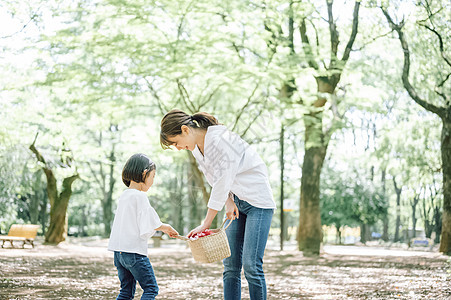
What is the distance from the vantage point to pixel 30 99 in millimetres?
17438

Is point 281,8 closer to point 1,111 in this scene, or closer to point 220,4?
point 220,4

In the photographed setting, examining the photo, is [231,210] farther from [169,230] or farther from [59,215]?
[59,215]

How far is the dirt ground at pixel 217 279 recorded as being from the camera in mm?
7219

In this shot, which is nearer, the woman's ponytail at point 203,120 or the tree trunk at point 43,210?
the woman's ponytail at point 203,120

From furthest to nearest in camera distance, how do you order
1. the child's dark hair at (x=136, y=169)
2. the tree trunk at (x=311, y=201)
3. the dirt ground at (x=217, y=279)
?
the tree trunk at (x=311, y=201) → the dirt ground at (x=217, y=279) → the child's dark hair at (x=136, y=169)

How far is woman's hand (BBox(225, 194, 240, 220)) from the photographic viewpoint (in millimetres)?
3678

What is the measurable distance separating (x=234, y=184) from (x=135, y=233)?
2.58ft

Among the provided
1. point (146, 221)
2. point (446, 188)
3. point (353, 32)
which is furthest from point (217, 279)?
point (353, 32)

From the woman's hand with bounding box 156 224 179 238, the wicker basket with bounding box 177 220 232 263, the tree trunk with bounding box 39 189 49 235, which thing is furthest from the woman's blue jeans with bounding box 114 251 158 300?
the tree trunk with bounding box 39 189 49 235

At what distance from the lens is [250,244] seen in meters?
3.56

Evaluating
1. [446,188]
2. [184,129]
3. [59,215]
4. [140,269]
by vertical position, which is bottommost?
[140,269]

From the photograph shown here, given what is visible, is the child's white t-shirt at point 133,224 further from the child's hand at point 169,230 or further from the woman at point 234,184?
the woman at point 234,184

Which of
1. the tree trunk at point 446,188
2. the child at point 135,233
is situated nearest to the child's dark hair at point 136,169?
the child at point 135,233

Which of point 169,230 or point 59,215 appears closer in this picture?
point 169,230
